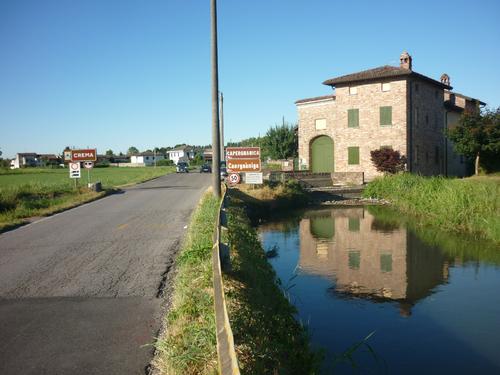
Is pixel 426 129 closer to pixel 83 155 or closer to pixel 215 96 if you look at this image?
pixel 215 96

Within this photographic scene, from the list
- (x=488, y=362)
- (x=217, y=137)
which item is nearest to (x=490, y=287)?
(x=488, y=362)

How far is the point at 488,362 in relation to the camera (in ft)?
20.9

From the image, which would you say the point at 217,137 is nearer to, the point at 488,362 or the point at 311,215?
the point at 311,215

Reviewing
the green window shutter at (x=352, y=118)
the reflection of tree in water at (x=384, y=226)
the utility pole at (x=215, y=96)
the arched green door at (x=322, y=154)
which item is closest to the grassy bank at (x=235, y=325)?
the utility pole at (x=215, y=96)

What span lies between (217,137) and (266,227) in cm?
507

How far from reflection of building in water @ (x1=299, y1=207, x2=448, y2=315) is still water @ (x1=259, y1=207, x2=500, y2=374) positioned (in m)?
0.02

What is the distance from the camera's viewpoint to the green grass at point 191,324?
13.3 feet

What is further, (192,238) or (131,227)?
(131,227)

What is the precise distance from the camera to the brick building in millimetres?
32281

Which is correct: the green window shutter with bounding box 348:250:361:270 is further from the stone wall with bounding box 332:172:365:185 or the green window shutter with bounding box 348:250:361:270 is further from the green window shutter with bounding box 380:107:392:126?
the green window shutter with bounding box 380:107:392:126

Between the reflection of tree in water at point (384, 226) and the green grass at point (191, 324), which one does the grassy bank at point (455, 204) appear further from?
the green grass at point (191, 324)

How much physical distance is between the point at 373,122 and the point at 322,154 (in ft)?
17.1

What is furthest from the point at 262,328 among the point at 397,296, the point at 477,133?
the point at 477,133

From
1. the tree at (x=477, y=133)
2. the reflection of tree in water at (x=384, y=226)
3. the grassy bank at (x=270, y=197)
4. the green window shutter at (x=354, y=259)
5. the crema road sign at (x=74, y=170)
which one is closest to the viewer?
the green window shutter at (x=354, y=259)
